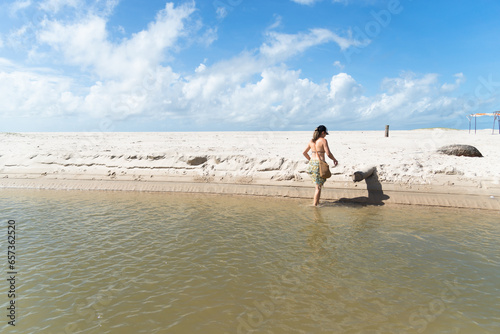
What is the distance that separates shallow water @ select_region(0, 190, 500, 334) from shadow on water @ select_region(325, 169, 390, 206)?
1.21m

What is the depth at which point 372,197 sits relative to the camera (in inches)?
339

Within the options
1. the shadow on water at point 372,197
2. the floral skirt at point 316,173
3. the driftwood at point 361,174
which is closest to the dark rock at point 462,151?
the shadow on water at point 372,197

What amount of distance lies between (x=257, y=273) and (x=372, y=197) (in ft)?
19.3

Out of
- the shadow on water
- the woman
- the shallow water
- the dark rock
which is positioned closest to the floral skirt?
the woman

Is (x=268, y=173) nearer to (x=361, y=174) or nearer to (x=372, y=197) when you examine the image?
(x=361, y=174)

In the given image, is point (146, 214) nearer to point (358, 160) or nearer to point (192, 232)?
point (192, 232)

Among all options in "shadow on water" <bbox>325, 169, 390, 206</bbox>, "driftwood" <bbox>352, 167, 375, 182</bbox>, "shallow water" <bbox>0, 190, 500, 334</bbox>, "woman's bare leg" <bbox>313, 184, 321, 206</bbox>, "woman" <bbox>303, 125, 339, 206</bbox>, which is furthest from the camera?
"driftwood" <bbox>352, 167, 375, 182</bbox>

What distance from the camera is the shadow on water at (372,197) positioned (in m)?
8.48

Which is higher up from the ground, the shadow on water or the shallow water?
the shadow on water

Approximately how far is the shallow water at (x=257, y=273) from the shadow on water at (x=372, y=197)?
1213 mm

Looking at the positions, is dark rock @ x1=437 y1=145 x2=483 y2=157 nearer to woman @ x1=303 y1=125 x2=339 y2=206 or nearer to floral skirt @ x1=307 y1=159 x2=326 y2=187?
woman @ x1=303 y1=125 x2=339 y2=206

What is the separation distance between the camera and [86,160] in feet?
41.3

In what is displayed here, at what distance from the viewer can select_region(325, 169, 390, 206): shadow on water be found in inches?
334

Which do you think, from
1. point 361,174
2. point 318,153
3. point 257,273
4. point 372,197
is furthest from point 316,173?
point 257,273
